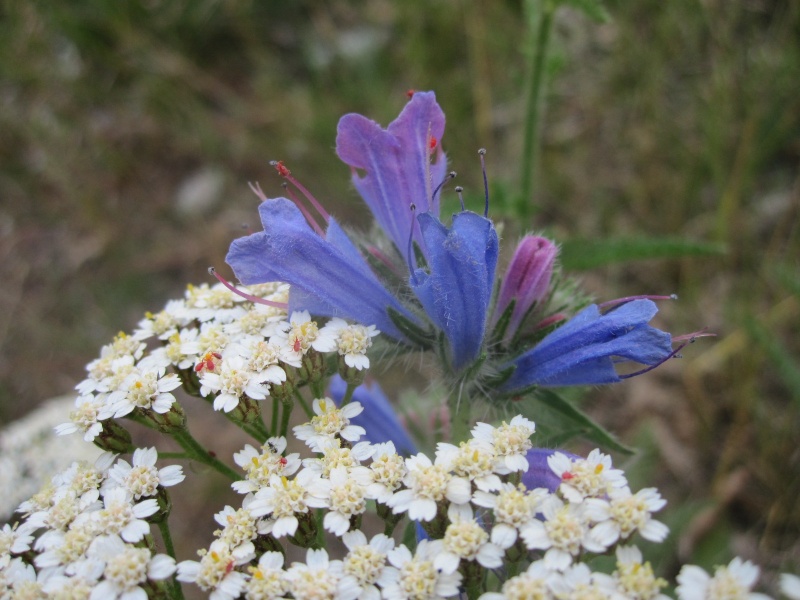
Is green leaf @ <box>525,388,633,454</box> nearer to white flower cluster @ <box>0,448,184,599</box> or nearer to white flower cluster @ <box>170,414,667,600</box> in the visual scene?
white flower cluster @ <box>170,414,667,600</box>

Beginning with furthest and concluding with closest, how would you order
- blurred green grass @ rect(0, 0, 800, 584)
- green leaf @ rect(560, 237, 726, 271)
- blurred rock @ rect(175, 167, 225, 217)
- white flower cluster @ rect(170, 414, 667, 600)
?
blurred rock @ rect(175, 167, 225, 217), blurred green grass @ rect(0, 0, 800, 584), green leaf @ rect(560, 237, 726, 271), white flower cluster @ rect(170, 414, 667, 600)

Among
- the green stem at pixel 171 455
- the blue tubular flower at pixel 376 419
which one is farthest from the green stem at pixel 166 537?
the blue tubular flower at pixel 376 419

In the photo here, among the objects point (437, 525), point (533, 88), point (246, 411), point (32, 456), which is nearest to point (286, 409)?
point (246, 411)

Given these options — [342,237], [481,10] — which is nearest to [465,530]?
[342,237]

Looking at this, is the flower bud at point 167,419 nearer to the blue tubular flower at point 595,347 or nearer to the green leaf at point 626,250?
the blue tubular flower at point 595,347

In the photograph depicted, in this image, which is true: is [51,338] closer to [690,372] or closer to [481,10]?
[481,10]

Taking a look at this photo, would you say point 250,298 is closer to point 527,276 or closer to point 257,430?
point 257,430

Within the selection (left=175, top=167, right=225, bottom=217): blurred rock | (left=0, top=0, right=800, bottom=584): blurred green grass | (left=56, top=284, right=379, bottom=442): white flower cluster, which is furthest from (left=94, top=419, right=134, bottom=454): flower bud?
(left=175, top=167, right=225, bottom=217): blurred rock
